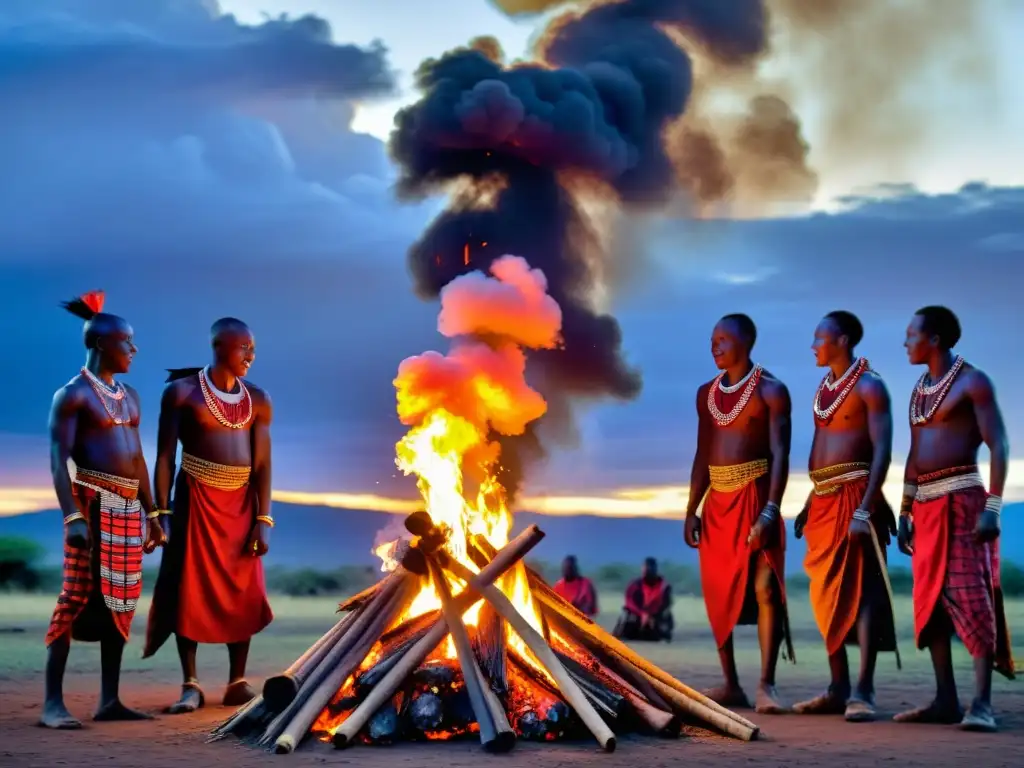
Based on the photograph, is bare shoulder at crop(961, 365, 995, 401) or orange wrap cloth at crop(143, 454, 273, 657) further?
orange wrap cloth at crop(143, 454, 273, 657)

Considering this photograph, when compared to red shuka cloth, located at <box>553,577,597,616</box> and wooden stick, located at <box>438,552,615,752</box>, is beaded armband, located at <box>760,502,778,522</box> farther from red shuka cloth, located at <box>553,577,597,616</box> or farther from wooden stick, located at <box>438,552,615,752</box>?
red shuka cloth, located at <box>553,577,597,616</box>

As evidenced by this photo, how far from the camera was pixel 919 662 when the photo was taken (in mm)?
15969

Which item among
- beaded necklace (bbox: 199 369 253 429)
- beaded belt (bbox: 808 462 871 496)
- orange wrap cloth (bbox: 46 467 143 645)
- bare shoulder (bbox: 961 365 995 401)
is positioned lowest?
orange wrap cloth (bbox: 46 467 143 645)

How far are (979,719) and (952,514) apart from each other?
144 cm

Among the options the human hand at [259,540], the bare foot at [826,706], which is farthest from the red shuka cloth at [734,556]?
the human hand at [259,540]

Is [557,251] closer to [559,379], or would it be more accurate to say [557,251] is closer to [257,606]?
[559,379]

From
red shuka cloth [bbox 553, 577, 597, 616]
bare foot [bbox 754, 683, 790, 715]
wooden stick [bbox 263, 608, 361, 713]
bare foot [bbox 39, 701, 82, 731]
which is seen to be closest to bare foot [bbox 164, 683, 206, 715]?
bare foot [bbox 39, 701, 82, 731]

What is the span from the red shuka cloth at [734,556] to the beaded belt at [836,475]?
1.34ft

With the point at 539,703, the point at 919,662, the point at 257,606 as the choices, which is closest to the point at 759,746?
the point at 539,703

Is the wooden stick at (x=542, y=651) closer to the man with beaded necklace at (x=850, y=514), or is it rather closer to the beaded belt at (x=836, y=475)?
the man with beaded necklace at (x=850, y=514)

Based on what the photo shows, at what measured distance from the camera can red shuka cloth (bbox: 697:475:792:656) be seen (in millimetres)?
10180

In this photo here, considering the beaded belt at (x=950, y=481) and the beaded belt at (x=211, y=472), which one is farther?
the beaded belt at (x=211, y=472)

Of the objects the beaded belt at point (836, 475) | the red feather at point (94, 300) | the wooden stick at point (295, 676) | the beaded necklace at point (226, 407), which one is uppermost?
the red feather at point (94, 300)

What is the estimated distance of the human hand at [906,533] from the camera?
9.59 metres
